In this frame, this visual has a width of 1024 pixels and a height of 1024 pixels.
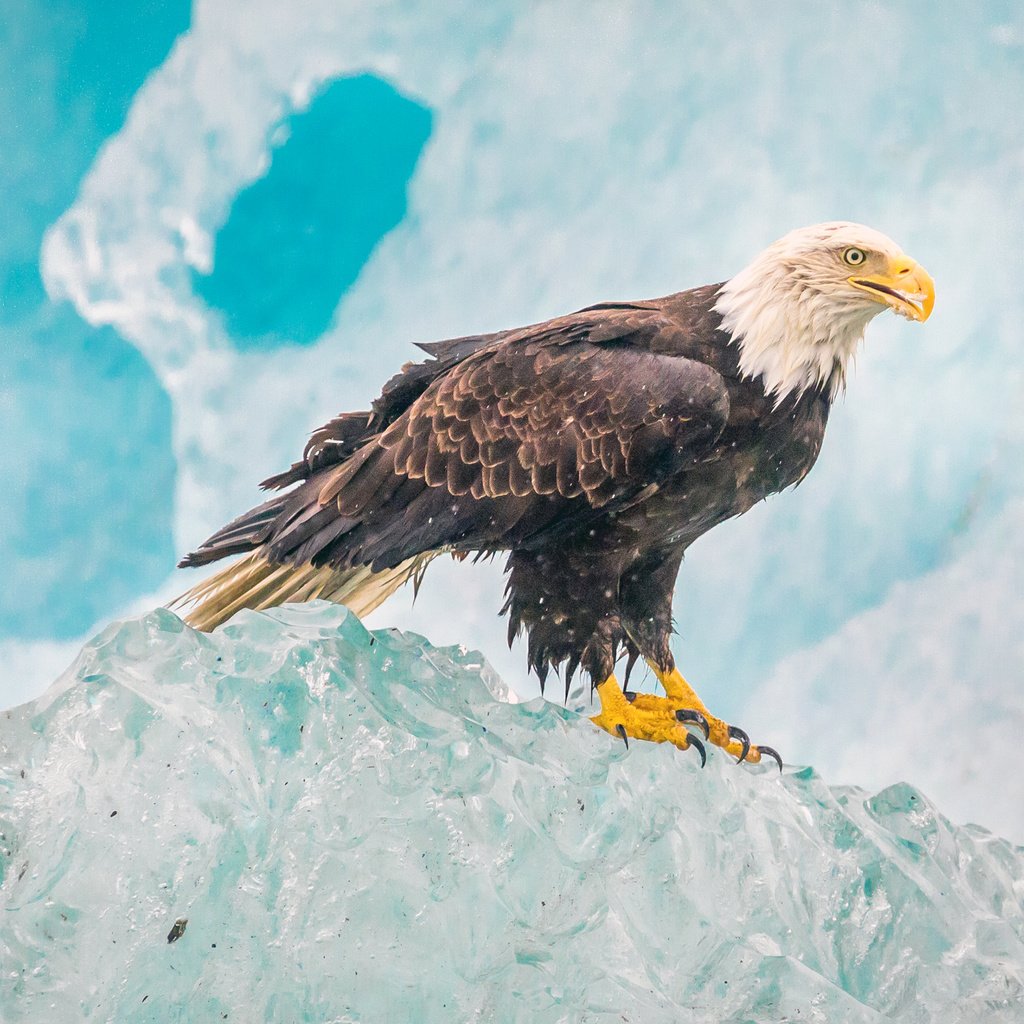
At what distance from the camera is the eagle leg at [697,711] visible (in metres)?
4.37

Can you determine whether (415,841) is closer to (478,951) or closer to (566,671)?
(478,951)

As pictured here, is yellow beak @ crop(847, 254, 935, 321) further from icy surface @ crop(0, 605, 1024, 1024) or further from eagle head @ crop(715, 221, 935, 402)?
icy surface @ crop(0, 605, 1024, 1024)

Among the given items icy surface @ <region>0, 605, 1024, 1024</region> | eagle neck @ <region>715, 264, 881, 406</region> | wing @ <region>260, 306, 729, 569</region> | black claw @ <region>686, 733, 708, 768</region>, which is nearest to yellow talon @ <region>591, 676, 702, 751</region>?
black claw @ <region>686, 733, 708, 768</region>

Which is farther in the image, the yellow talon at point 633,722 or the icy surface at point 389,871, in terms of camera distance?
the yellow talon at point 633,722

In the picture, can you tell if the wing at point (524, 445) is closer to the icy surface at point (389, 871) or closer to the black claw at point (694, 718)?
the icy surface at point (389, 871)

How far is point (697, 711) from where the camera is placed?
4.38 meters

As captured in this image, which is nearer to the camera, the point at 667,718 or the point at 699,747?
the point at 699,747

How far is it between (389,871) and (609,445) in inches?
57.6

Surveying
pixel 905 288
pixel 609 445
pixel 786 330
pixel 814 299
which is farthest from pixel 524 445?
pixel 905 288

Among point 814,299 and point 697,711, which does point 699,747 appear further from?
point 814,299

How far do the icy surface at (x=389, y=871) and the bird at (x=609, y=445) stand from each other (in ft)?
1.29

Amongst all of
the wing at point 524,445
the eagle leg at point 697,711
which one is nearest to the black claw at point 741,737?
the eagle leg at point 697,711

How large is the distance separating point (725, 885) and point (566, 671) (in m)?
0.93

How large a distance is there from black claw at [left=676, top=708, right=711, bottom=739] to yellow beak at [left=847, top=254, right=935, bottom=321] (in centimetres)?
155
